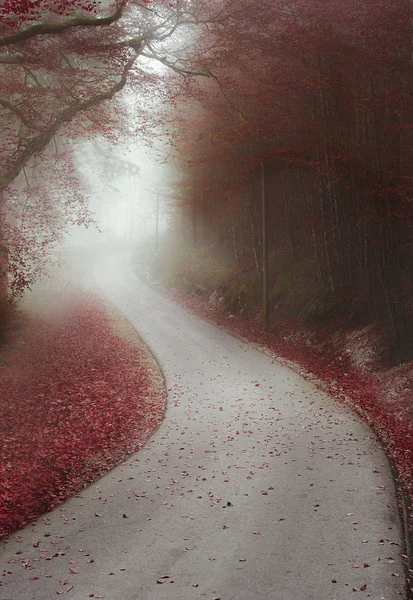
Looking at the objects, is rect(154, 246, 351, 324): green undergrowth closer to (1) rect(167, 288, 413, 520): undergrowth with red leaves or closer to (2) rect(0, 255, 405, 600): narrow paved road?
(1) rect(167, 288, 413, 520): undergrowth with red leaves

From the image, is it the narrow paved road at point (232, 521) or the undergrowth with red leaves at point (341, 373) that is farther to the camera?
the undergrowth with red leaves at point (341, 373)

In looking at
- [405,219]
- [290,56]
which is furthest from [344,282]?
[290,56]

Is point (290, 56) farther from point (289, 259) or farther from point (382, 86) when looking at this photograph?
point (289, 259)

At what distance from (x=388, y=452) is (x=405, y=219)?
27.1ft

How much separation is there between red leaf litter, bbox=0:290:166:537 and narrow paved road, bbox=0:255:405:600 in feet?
1.77

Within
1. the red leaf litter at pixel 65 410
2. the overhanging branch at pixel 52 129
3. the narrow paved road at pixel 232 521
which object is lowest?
the narrow paved road at pixel 232 521

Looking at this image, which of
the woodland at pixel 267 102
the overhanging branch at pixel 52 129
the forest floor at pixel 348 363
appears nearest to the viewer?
the forest floor at pixel 348 363

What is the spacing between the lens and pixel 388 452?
31.9 feet

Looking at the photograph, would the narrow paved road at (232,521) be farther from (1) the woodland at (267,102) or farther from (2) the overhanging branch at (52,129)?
(2) the overhanging branch at (52,129)

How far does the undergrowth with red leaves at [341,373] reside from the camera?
10.4 m

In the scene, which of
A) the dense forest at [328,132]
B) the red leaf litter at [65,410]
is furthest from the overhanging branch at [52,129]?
the red leaf litter at [65,410]

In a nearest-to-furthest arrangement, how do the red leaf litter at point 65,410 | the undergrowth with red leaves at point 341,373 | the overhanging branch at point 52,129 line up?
the red leaf litter at point 65,410, the undergrowth with red leaves at point 341,373, the overhanging branch at point 52,129

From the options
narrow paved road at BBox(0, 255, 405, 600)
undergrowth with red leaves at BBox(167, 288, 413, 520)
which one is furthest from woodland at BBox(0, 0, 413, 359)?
narrow paved road at BBox(0, 255, 405, 600)

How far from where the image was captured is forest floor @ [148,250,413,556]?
34.5 feet
